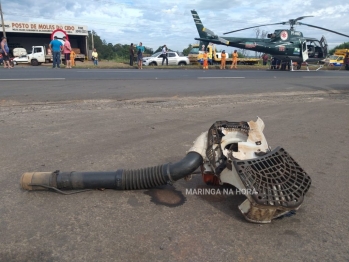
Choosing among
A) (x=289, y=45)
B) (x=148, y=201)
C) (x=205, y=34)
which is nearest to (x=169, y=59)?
(x=205, y=34)

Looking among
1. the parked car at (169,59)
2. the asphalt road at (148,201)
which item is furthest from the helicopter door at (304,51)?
the asphalt road at (148,201)

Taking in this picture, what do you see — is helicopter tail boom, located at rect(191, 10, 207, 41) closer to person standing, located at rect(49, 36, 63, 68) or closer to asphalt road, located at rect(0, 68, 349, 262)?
person standing, located at rect(49, 36, 63, 68)

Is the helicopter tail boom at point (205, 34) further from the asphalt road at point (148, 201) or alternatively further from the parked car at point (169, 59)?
the asphalt road at point (148, 201)

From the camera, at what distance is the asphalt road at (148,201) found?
6.82 ft

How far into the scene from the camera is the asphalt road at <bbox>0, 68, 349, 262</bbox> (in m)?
2.08

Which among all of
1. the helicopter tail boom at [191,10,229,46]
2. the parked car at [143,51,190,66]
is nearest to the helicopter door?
the helicopter tail boom at [191,10,229,46]

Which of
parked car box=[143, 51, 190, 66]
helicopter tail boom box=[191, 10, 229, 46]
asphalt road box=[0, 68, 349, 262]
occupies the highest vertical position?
helicopter tail boom box=[191, 10, 229, 46]

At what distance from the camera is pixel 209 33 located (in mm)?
30016

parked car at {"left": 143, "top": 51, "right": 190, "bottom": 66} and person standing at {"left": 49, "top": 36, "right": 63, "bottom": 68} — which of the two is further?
parked car at {"left": 143, "top": 51, "right": 190, "bottom": 66}

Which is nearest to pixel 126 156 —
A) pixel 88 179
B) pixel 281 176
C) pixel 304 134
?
pixel 88 179

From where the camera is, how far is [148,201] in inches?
107

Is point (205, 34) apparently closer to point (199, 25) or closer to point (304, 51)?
point (199, 25)

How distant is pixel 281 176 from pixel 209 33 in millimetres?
29421

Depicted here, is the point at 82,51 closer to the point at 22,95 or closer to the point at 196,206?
the point at 22,95
